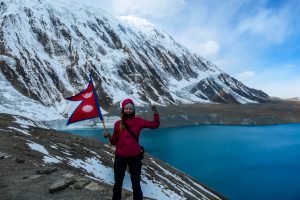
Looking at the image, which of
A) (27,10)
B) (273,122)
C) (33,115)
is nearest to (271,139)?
(273,122)

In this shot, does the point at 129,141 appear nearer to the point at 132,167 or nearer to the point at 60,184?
the point at 132,167

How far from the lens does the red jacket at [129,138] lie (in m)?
10.5

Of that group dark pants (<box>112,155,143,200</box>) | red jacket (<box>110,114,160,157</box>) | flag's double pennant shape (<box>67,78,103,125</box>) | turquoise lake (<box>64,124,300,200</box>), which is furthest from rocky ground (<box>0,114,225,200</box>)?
turquoise lake (<box>64,124,300,200</box>)

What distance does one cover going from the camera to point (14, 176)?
596 inches

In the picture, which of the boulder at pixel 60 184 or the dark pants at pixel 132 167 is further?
the boulder at pixel 60 184

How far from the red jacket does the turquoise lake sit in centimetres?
3935

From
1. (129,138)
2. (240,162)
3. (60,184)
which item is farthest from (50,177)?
(240,162)

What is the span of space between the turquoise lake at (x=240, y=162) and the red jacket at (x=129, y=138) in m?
39.3

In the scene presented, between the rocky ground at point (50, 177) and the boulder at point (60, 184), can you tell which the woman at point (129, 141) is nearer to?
the rocky ground at point (50, 177)

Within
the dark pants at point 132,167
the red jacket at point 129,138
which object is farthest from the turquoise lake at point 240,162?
the red jacket at point 129,138

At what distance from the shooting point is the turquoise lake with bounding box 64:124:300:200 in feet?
168

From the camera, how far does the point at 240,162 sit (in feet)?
236

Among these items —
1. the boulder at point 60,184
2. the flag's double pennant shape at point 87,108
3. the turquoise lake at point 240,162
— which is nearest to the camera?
the boulder at point 60,184

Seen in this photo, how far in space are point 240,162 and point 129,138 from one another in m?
64.7
